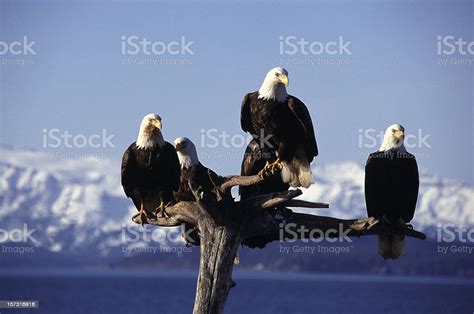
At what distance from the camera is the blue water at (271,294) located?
7988 centimetres

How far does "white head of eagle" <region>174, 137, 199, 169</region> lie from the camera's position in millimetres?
12945

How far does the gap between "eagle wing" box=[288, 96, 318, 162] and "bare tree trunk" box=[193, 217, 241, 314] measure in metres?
1.18

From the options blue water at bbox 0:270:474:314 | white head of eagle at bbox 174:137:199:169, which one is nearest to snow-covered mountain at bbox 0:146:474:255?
blue water at bbox 0:270:474:314

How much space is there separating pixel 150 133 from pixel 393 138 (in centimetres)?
231

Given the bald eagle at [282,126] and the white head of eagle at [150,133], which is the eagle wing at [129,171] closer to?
the white head of eagle at [150,133]

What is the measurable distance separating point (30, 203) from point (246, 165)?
17433 cm

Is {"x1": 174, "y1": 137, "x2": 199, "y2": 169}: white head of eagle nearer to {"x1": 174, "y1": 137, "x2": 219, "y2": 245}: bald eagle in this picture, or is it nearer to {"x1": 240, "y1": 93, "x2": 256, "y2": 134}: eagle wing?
{"x1": 174, "y1": 137, "x2": 219, "y2": 245}: bald eagle

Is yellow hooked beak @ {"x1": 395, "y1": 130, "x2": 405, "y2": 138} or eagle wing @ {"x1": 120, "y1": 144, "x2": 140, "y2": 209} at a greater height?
yellow hooked beak @ {"x1": 395, "y1": 130, "x2": 405, "y2": 138}

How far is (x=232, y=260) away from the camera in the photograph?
36.8 ft

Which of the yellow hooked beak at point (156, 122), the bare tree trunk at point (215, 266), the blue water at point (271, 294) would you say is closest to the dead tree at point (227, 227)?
the bare tree trunk at point (215, 266)

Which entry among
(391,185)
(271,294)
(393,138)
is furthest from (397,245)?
(271,294)

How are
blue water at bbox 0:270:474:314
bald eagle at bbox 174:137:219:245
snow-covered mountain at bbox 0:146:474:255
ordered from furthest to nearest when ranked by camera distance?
snow-covered mountain at bbox 0:146:474:255 → blue water at bbox 0:270:474:314 → bald eagle at bbox 174:137:219:245

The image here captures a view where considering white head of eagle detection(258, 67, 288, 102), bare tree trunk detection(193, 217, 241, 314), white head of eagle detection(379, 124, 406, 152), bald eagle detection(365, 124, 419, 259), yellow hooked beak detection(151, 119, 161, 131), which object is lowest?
bare tree trunk detection(193, 217, 241, 314)

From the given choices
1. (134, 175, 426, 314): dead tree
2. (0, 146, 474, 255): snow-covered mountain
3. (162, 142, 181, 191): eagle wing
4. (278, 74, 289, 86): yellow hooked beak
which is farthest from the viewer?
(0, 146, 474, 255): snow-covered mountain
